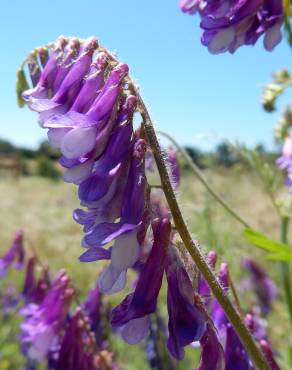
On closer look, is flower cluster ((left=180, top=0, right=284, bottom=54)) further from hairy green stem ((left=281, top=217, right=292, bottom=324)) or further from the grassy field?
hairy green stem ((left=281, top=217, right=292, bottom=324))

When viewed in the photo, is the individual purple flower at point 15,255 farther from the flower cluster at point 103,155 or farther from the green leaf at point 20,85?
the flower cluster at point 103,155

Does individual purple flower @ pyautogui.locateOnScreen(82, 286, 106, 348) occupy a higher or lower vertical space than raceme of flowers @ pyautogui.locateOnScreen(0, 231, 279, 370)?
lower

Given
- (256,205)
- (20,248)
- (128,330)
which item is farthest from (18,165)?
(128,330)

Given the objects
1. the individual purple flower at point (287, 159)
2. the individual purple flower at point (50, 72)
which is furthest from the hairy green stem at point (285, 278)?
the individual purple flower at point (50, 72)

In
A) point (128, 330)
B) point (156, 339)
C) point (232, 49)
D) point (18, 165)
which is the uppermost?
point (232, 49)

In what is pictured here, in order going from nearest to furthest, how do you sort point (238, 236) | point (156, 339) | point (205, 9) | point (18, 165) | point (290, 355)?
point (205, 9) → point (290, 355) → point (156, 339) → point (238, 236) → point (18, 165)

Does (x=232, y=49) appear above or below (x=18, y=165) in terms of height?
above

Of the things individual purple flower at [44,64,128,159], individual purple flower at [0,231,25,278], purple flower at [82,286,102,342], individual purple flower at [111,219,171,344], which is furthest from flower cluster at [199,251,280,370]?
individual purple flower at [0,231,25,278]

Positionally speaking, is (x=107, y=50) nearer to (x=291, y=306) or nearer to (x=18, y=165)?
(x=291, y=306)
